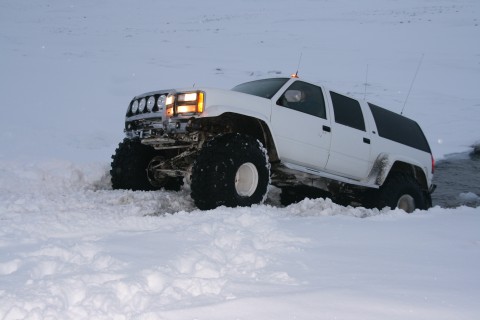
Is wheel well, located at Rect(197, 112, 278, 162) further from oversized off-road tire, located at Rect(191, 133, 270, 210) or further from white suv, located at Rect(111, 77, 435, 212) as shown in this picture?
oversized off-road tire, located at Rect(191, 133, 270, 210)

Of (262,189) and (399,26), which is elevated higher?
(399,26)

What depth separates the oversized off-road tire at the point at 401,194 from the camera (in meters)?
6.55

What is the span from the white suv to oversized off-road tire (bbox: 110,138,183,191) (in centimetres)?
1

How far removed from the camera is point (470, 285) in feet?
8.32

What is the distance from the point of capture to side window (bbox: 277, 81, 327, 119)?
225 inches

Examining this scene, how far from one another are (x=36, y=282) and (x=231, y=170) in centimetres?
281

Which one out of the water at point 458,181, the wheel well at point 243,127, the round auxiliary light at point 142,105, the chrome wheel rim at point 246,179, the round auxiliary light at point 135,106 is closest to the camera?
the chrome wheel rim at point 246,179

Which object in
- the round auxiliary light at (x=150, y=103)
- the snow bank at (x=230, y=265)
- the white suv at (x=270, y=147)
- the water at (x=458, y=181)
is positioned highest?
the round auxiliary light at (x=150, y=103)

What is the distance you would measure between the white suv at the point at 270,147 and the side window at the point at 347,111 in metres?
0.02

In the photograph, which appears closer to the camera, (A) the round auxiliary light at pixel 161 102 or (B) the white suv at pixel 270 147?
(B) the white suv at pixel 270 147

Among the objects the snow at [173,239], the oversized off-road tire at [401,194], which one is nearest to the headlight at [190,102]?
the snow at [173,239]

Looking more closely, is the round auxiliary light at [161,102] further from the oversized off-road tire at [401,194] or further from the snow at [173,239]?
the oversized off-road tire at [401,194]

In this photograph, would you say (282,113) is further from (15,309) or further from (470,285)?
(15,309)

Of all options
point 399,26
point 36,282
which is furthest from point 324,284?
point 399,26
